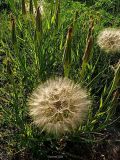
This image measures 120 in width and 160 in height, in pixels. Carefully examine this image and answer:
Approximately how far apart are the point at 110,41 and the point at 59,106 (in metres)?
0.92

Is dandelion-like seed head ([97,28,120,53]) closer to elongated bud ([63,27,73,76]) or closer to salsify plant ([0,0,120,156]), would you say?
salsify plant ([0,0,120,156])

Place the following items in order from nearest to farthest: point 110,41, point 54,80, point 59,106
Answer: point 59,106
point 54,80
point 110,41

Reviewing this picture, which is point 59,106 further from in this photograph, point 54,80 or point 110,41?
point 110,41

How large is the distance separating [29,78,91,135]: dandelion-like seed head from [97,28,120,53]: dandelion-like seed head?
0.67 metres

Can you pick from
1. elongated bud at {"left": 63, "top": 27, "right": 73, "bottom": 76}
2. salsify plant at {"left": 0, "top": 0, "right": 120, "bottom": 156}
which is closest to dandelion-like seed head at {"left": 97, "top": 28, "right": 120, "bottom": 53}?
salsify plant at {"left": 0, "top": 0, "right": 120, "bottom": 156}

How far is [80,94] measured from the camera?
7.13 feet

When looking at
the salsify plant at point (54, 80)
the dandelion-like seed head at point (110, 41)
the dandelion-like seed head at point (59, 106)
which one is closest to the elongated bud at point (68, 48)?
the salsify plant at point (54, 80)

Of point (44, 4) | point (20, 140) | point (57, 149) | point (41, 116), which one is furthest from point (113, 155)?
point (44, 4)

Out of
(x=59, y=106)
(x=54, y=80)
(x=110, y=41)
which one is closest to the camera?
(x=59, y=106)

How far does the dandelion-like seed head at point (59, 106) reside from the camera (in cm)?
205

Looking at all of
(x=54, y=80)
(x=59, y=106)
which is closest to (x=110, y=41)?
(x=54, y=80)

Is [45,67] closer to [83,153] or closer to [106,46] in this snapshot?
[106,46]

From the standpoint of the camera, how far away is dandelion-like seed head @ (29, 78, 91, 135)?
2055mm

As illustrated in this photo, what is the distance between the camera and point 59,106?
2100mm
